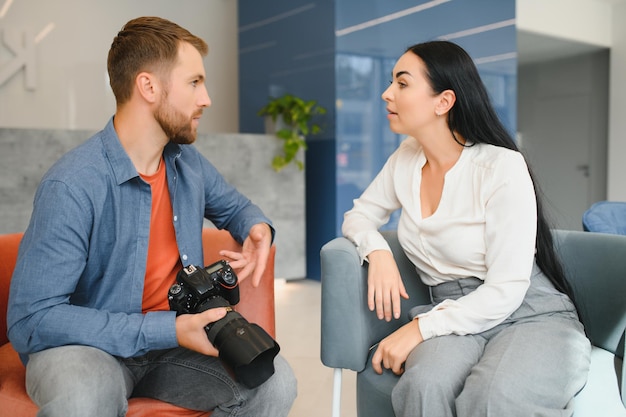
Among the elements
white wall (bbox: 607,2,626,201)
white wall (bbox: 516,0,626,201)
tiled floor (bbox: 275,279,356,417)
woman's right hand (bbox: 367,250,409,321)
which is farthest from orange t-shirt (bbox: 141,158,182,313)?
white wall (bbox: 607,2,626,201)

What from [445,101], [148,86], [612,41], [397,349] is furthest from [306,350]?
[612,41]

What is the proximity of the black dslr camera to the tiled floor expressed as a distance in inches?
39.7

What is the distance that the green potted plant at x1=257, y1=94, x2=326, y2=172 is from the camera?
433 centimetres

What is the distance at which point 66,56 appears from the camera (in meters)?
4.83

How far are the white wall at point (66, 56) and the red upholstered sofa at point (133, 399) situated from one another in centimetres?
356

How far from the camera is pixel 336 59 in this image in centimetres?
430

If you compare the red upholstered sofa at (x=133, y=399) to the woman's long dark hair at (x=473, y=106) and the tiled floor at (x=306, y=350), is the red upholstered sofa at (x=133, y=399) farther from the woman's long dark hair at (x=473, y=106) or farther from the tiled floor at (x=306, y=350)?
the tiled floor at (x=306, y=350)

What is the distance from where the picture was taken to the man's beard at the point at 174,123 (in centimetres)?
145

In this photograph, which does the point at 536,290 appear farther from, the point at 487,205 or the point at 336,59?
the point at 336,59

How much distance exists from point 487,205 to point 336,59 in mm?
3009

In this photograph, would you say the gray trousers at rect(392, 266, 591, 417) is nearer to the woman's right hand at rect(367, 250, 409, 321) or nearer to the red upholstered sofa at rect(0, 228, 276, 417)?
the woman's right hand at rect(367, 250, 409, 321)

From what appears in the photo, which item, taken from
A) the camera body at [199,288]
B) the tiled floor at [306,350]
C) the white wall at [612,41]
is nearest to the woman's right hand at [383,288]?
the camera body at [199,288]

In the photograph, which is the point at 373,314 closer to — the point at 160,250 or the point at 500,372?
the point at 500,372

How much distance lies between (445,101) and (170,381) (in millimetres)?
964
